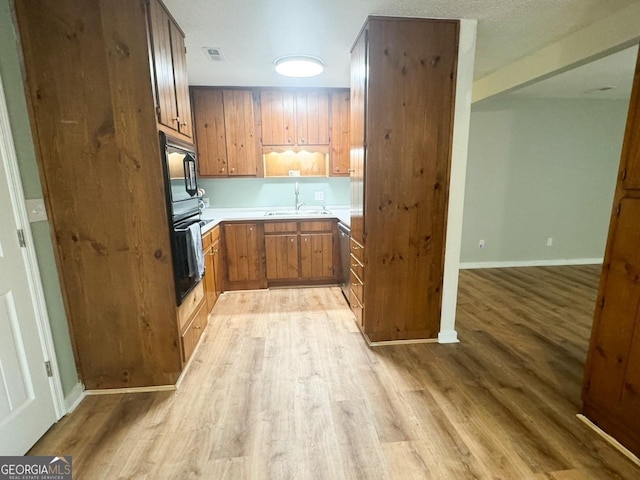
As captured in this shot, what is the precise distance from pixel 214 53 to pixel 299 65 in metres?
0.74

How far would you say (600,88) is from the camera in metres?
3.70

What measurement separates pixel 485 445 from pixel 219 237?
300 centimetres

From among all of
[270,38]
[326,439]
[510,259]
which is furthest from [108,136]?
[510,259]

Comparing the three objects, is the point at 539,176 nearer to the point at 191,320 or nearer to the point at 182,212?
the point at 182,212

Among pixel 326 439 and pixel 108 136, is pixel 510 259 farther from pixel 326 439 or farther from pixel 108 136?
pixel 108 136

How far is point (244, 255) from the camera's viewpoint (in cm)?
368

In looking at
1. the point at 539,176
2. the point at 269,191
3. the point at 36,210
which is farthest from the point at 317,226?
the point at 539,176

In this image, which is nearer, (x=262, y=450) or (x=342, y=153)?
(x=262, y=450)

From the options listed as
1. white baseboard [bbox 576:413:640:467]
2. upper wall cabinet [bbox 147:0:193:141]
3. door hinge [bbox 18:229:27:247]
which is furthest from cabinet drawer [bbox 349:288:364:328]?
door hinge [bbox 18:229:27:247]

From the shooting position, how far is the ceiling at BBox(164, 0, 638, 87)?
1955 mm

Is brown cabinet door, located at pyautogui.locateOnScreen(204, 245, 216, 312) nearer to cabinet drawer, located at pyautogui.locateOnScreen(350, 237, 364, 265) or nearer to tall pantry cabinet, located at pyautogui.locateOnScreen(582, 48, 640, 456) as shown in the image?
cabinet drawer, located at pyautogui.locateOnScreen(350, 237, 364, 265)

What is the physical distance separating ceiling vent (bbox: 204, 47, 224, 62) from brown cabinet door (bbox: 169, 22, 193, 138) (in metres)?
0.36

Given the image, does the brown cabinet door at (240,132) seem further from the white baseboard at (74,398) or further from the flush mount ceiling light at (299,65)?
the white baseboard at (74,398)

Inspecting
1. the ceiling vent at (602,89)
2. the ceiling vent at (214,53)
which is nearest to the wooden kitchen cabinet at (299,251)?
the ceiling vent at (214,53)
